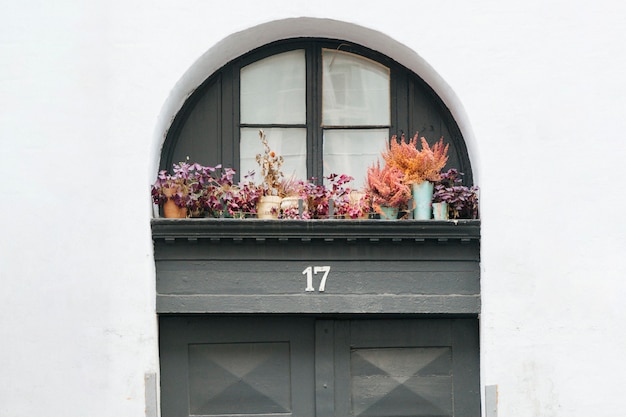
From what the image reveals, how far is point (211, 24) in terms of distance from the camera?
7.45m

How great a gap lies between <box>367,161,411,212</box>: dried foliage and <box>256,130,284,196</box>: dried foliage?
865 mm

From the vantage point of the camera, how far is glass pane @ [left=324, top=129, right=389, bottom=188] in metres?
8.01

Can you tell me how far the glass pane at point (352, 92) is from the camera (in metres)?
8.05

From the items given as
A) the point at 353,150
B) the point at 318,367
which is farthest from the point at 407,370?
the point at 353,150

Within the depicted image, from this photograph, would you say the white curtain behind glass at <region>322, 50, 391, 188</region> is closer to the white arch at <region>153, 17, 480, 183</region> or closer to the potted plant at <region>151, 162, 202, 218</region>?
the white arch at <region>153, 17, 480, 183</region>

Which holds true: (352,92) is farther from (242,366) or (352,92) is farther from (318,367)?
(242,366)

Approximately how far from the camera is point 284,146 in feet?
26.3

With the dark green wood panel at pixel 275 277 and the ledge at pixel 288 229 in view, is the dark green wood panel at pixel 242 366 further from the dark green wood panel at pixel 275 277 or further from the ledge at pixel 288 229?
the ledge at pixel 288 229

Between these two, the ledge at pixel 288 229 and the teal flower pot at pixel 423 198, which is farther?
the teal flower pot at pixel 423 198

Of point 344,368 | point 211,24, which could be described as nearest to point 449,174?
point 344,368

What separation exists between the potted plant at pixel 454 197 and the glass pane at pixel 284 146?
1.32 metres

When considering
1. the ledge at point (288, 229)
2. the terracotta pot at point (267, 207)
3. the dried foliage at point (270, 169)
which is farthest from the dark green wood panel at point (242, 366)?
the dried foliage at point (270, 169)
